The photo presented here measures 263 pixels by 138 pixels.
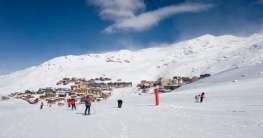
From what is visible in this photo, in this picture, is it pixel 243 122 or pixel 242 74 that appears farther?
pixel 242 74

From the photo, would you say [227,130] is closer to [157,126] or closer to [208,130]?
[208,130]

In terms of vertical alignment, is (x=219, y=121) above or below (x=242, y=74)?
below

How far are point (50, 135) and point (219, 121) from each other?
423 inches

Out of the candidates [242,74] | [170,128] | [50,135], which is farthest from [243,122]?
[242,74]

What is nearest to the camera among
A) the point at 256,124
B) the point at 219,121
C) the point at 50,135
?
the point at 256,124

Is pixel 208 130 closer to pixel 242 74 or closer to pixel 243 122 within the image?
pixel 243 122

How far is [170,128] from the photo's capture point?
19.7m

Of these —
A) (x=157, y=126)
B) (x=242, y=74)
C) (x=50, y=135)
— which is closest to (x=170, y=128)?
(x=157, y=126)

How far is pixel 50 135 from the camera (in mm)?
20203

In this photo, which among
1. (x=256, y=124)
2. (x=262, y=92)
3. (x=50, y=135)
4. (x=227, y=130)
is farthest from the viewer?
(x=262, y=92)

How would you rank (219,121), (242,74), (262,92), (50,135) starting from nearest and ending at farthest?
(50,135) → (219,121) → (262,92) → (242,74)

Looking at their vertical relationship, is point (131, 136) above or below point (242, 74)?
below

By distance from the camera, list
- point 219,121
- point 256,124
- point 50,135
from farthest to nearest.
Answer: point 219,121
point 50,135
point 256,124

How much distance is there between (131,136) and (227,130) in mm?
5109
